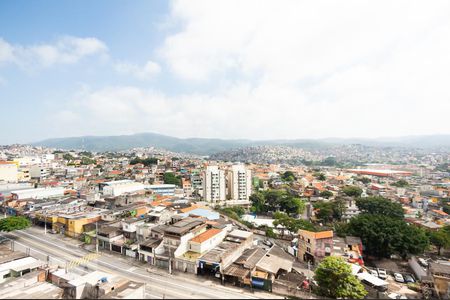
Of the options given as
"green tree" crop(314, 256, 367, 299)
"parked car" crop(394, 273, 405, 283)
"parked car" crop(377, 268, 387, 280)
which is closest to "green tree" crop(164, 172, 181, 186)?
"parked car" crop(377, 268, 387, 280)

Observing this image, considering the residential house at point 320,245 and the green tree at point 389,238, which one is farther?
the green tree at point 389,238

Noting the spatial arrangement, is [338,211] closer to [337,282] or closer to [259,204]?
[259,204]

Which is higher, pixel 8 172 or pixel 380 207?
pixel 8 172

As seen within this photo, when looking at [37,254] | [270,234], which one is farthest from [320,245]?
[37,254]

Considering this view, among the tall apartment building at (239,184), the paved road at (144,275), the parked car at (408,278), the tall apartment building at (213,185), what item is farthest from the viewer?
the tall apartment building at (239,184)

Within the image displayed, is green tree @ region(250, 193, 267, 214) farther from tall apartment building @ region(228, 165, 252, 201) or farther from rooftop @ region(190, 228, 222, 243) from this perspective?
rooftop @ region(190, 228, 222, 243)

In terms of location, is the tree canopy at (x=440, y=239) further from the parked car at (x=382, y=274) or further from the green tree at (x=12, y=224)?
the green tree at (x=12, y=224)

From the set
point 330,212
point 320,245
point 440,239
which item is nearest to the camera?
point 320,245

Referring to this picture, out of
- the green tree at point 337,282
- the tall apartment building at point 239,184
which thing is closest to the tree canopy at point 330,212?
the tall apartment building at point 239,184

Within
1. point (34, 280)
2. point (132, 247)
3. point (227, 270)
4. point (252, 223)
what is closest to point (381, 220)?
point (252, 223)
